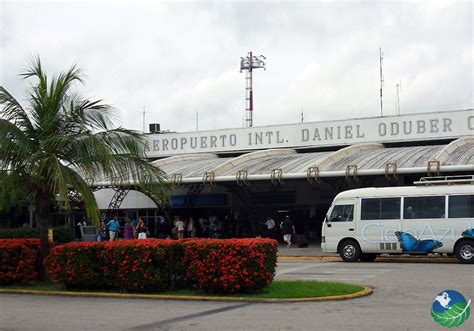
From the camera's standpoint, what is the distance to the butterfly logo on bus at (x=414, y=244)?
22797mm

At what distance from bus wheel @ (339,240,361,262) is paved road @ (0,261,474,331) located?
7.57 m

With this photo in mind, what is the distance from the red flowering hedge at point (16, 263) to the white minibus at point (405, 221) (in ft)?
38.5

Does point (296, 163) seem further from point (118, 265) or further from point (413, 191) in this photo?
point (118, 265)

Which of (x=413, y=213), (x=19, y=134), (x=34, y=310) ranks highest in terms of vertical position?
(x=19, y=134)

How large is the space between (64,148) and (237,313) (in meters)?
6.16

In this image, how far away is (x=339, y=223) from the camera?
24625 mm

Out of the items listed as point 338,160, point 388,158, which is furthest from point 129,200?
point 388,158

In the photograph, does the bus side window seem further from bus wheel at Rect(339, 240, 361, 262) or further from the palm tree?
the palm tree

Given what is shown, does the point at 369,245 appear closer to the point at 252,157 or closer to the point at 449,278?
the point at 449,278

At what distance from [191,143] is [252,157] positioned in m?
7.35

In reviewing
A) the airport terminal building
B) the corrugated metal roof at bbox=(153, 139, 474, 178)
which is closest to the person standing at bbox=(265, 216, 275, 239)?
the airport terminal building

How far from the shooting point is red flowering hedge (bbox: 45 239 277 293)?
14.0 metres

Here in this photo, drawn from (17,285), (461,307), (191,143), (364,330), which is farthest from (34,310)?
(191,143)

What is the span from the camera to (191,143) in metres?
43.2
